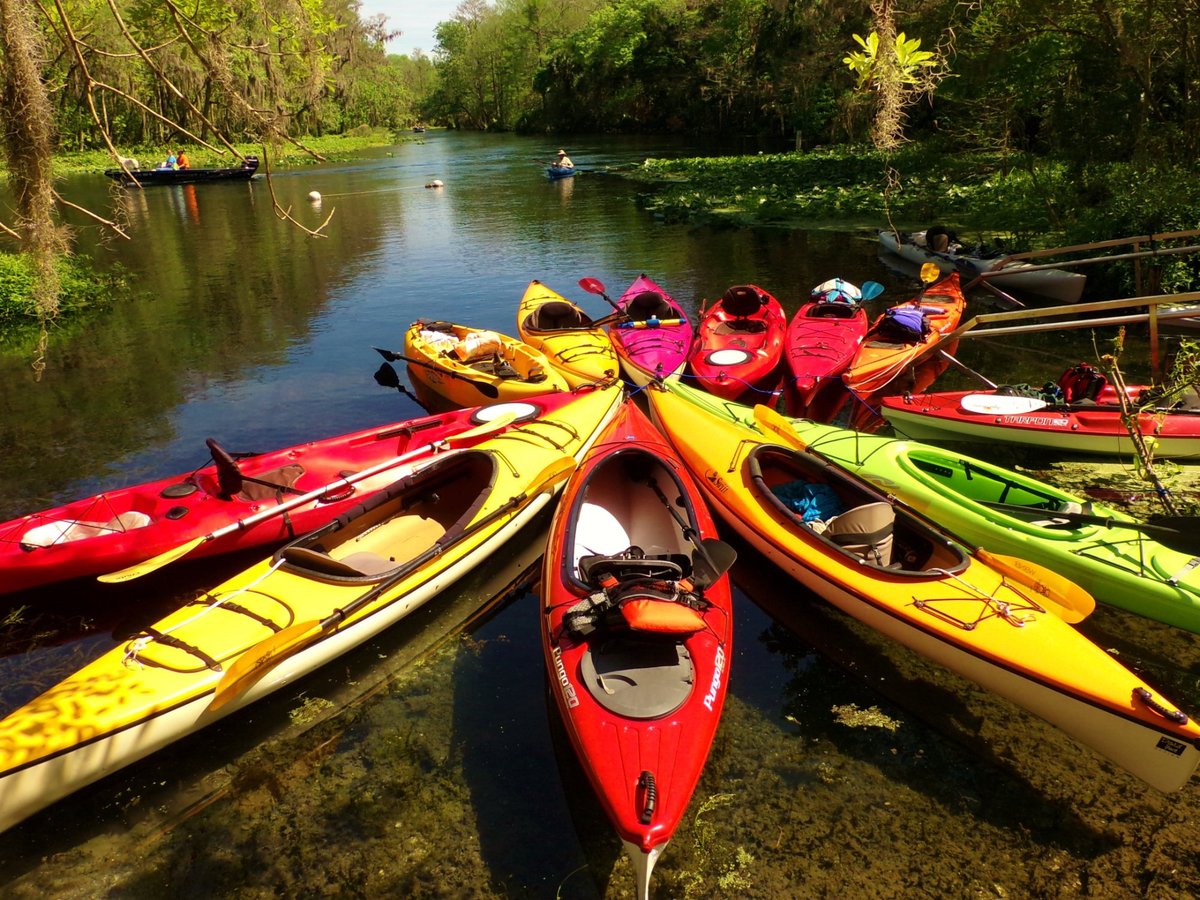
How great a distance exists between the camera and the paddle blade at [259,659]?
5.17 meters

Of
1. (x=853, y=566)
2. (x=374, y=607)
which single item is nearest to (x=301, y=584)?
(x=374, y=607)

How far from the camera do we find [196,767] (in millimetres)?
5535

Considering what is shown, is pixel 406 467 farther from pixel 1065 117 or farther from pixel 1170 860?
pixel 1065 117

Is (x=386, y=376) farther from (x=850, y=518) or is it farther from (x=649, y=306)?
(x=850, y=518)

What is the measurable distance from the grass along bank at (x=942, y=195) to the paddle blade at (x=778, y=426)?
3.97 meters

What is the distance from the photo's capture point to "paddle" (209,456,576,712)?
519cm

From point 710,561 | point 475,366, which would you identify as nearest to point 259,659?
point 710,561

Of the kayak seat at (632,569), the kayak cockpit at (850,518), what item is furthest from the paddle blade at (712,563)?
the kayak cockpit at (850,518)

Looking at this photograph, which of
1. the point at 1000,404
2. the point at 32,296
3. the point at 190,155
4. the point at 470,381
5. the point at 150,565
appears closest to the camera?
the point at 150,565

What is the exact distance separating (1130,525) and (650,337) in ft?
22.8

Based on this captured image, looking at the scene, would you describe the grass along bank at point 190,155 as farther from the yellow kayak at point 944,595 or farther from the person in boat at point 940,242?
the yellow kayak at point 944,595

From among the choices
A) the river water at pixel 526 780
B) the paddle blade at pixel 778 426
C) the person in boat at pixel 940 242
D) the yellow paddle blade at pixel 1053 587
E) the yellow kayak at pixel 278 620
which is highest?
the person in boat at pixel 940 242

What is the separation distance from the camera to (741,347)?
11219 mm

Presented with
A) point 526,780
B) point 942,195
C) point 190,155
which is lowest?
point 526,780
